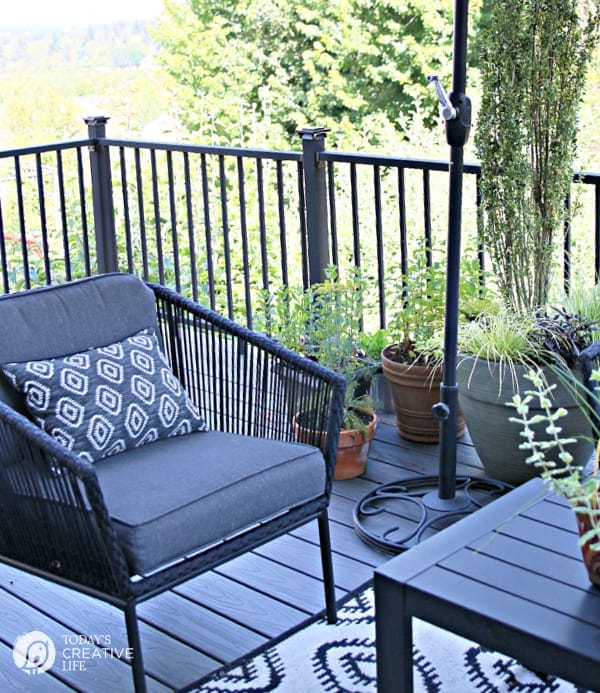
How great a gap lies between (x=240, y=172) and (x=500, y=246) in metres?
1.39

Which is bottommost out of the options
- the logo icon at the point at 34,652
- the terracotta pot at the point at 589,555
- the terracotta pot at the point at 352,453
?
the logo icon at the point at 34,652

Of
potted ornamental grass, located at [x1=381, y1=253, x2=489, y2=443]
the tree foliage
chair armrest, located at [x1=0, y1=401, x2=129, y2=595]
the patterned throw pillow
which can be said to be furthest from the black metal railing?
the tree foliage

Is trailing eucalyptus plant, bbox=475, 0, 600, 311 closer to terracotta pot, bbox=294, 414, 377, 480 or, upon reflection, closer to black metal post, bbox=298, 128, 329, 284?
terracotta pot, bbox=294, 414, 377, 480

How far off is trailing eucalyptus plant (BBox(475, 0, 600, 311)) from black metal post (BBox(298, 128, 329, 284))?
915mm

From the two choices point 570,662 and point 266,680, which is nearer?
point 570,662

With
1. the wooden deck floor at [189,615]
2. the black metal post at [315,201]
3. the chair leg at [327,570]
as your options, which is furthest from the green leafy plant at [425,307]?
the chair leg at [327,570]

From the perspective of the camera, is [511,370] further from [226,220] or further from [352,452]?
[226,220]

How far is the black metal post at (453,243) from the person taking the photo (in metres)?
2.64

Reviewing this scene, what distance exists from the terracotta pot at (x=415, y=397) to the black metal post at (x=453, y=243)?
1.64 ft

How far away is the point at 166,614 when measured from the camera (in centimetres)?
259

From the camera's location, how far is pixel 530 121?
10.6ft

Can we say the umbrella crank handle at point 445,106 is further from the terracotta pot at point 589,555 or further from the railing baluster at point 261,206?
the railing baluster at point 261,206

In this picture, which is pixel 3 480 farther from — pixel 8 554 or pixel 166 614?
pixel 166 614

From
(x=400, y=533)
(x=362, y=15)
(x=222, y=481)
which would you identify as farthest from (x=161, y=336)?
(x=362, y=15)
